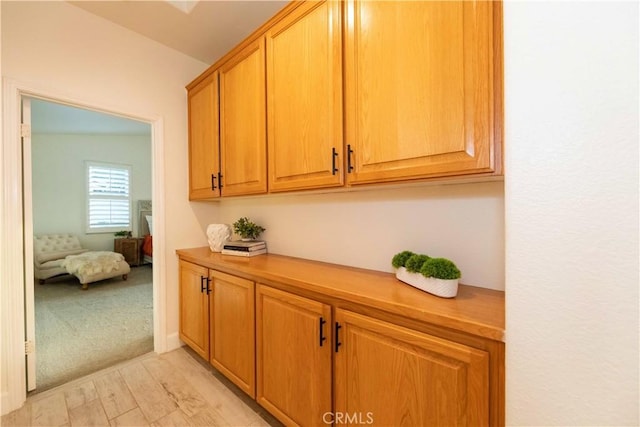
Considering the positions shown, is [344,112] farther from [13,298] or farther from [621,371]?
[13,298]

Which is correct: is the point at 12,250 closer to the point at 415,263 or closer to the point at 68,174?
the point at 415,263

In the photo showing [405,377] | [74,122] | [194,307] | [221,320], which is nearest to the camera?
[405,377]

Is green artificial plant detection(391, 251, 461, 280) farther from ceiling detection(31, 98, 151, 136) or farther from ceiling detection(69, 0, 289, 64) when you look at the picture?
ceiling detection(31, 98, 151, 136)

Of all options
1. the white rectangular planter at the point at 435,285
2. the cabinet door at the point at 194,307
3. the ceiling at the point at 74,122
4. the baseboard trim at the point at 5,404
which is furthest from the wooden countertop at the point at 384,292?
the ceiling at the point at 74,122

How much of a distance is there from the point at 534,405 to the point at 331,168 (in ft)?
3.36

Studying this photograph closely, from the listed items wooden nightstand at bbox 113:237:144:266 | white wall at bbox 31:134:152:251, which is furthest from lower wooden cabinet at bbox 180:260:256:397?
white wall at bbox 31:134:152:251

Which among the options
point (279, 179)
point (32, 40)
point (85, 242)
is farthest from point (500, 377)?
point (85, 242)

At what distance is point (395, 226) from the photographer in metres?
1.36

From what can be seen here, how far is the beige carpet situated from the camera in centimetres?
197

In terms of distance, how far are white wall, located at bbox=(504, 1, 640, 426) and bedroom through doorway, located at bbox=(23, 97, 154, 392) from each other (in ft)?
8.78

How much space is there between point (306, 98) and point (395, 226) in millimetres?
811

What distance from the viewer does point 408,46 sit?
1.00m

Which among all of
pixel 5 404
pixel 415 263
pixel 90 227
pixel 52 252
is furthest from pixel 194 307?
pixel 90 227
